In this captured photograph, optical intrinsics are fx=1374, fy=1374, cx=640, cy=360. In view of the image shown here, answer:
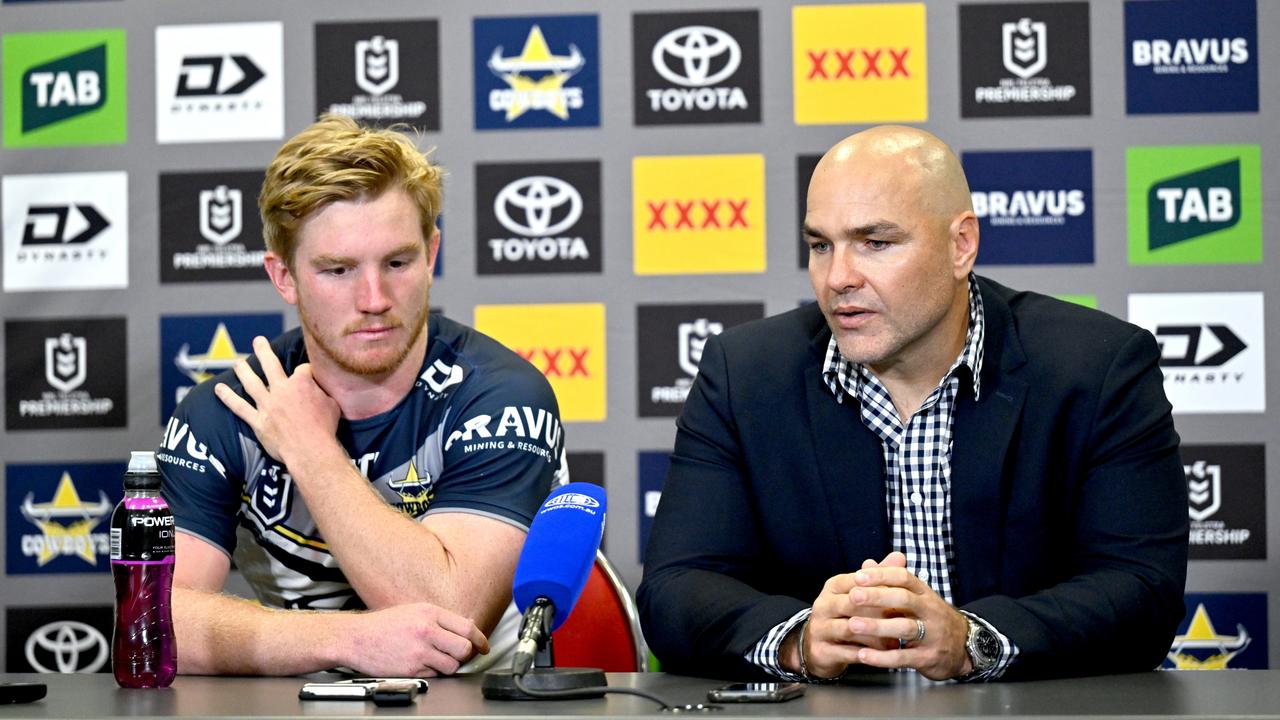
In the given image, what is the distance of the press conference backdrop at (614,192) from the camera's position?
10.7 ft

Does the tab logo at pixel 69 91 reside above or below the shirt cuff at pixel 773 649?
above

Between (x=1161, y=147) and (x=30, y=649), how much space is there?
3.03m

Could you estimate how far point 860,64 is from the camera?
3314 mm

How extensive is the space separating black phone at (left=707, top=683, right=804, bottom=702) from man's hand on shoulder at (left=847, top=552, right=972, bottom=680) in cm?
15

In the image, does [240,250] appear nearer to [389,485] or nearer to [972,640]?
[389,485]

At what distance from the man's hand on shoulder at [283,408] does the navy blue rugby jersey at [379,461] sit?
0.05 meters

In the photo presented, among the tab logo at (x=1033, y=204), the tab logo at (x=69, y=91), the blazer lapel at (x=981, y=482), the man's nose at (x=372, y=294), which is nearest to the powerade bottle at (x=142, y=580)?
the man's nose at (x=372, y=294)

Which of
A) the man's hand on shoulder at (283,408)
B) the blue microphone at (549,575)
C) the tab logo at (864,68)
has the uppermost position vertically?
the tab logo at (864,68)

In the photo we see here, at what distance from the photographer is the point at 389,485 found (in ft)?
7.69

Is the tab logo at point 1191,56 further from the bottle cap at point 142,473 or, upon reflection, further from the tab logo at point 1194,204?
the bottle cap at point 142,473

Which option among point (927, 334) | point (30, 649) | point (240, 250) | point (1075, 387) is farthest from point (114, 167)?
point (1075, 387)

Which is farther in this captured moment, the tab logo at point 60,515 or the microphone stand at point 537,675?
the tab logo at point 60,515

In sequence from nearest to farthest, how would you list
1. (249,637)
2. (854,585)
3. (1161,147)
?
(854,585) → (249,637) → (1161,147)

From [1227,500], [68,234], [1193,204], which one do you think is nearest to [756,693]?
[1227,500]
